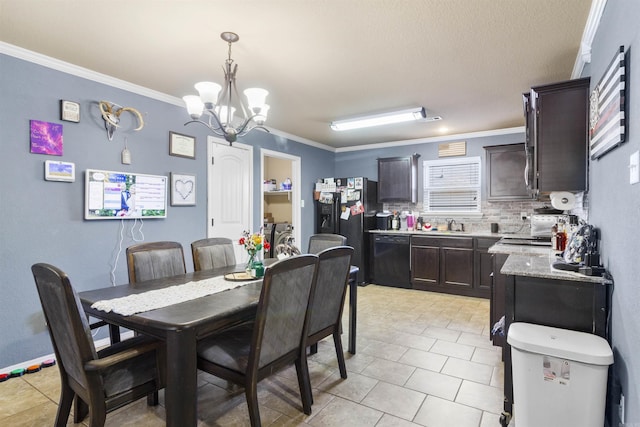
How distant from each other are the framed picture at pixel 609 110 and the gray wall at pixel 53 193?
3.60 metres

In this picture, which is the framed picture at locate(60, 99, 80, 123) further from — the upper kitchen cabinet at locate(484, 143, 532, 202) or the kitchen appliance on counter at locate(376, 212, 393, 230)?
the upper kitchen cabinet at locate(484, 143, 532, 202)

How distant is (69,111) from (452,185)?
4983 millimetres

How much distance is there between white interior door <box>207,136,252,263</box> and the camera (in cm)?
402

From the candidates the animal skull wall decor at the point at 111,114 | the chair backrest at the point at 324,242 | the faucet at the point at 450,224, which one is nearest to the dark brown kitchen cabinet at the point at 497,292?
the chair backrest at the point at 324,242

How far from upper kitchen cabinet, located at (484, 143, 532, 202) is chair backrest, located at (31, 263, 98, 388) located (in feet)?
16.3

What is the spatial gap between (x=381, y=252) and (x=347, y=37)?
3.69m

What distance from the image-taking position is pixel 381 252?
542 centimetres

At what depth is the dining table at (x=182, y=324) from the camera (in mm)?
1463

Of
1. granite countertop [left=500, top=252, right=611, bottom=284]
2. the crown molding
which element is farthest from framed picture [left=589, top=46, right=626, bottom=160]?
granite countertop [left=500, top=252, right=611, bottom=284]

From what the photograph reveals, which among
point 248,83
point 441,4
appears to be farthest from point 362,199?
point 441,4

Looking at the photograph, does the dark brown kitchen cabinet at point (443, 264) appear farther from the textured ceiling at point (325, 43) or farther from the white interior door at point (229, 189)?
the white interior door at point (229, 189)

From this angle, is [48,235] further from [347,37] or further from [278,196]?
[278,196]

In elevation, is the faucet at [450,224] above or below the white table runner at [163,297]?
above

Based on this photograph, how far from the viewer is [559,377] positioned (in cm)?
160
